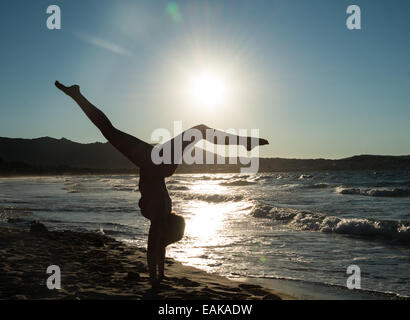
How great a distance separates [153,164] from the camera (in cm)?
467

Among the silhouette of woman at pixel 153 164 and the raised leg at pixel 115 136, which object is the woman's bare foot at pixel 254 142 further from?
the raised leg at pixel 115 136

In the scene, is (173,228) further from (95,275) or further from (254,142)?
(95,275)

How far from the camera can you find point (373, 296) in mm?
6121

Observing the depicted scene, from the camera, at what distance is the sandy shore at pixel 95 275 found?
16.6ft

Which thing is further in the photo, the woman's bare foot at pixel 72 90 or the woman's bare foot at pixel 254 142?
the woman's bare foot at pixel 72 90

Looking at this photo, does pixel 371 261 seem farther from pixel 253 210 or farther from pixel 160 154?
pixel 253 210

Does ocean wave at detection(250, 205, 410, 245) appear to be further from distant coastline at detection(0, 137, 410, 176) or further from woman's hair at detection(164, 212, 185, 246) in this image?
distant coastline at detection(0, 137, 410, 176)

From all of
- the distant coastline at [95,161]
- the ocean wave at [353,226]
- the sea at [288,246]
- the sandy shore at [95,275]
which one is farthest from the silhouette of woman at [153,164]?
the distant coastline at [95,161]

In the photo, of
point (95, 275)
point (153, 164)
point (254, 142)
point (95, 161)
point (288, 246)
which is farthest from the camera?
point (95, 161)

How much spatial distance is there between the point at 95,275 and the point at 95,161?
160 metres

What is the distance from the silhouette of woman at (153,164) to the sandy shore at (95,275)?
2.29ft

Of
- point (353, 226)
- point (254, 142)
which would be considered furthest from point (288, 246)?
Result: point (254, 142)

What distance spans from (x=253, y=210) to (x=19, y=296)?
1438 centimetres

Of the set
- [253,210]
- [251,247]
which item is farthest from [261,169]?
[251,247]
